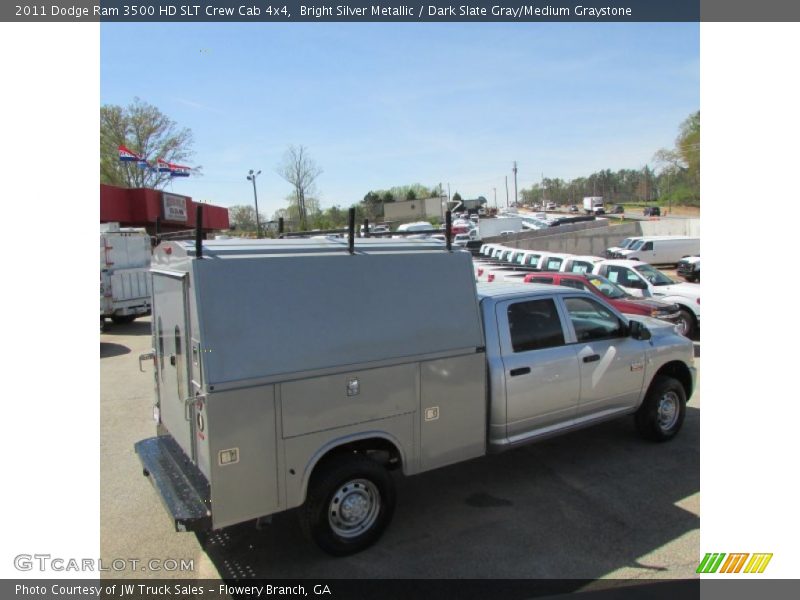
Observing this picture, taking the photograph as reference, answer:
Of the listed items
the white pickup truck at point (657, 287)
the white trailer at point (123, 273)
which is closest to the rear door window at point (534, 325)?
the white pickup truck at point (657, 287)

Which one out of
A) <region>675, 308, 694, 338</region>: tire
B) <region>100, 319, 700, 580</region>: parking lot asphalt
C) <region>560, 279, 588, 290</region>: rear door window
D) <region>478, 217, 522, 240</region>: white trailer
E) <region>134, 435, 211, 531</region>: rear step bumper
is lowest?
<region>100, 319, 700, 580</region>: parking lot asphalt

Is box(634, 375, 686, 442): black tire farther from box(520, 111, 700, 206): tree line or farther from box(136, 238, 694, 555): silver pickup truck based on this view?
box(520, 111, 700, 206): tree line

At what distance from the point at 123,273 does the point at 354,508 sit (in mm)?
15095

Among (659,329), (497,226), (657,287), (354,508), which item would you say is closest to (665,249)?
(657,287)

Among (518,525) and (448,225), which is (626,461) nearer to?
(518,525)

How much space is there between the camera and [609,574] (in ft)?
12.5

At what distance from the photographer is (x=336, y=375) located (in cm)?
389

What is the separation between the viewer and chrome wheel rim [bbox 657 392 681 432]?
6.09 metres

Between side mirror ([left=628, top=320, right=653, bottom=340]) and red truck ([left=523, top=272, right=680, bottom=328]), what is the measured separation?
479 cm

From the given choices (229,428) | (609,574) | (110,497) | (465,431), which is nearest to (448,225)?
(465,431)

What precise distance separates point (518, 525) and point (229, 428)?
2455 millimetres

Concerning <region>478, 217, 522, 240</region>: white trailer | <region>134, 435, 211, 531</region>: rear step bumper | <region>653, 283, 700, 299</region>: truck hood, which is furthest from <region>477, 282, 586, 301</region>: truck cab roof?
<region>478, 217, 522, 240</region>: white trailer

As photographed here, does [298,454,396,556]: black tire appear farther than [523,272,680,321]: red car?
No

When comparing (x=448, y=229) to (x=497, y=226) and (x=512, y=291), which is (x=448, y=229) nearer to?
(x=512, y=291)
